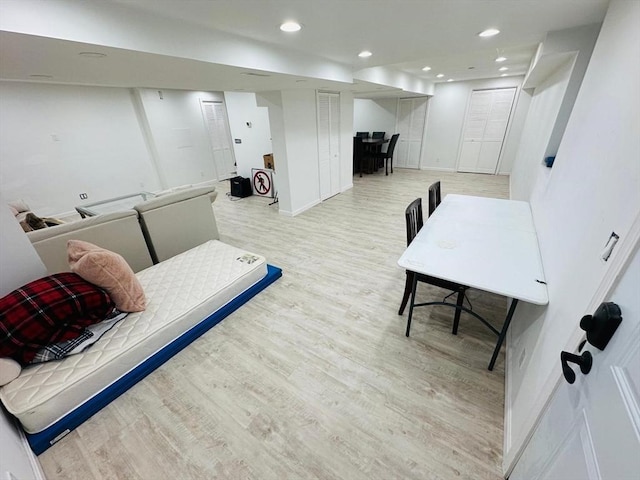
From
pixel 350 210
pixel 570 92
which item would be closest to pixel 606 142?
pixel 570 92

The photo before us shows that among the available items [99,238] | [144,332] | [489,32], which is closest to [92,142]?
[99,238]

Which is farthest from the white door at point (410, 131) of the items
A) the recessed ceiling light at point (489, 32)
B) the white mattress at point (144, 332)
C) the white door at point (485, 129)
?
the white mattress at point (144, 332)

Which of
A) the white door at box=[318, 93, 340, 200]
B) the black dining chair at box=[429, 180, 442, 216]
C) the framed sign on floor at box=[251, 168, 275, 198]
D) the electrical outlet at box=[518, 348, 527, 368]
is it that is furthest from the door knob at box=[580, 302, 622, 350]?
the framed sign on floor at box=[251, 168, 275, 198]

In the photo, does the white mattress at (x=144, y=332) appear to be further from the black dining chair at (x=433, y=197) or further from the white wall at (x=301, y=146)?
the white wall at (x=301, y=146)

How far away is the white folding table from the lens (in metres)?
1.41

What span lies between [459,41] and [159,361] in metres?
3.71

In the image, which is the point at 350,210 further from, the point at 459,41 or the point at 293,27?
the point at 293,27

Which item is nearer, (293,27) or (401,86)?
(293,27)

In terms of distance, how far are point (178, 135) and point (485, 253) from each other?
6.61 metres

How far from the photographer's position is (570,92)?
2.23 metres

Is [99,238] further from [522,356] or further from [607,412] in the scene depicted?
[522,356]

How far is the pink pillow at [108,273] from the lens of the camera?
1.65 metres

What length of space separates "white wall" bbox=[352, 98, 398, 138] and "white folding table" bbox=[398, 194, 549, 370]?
20.9 ft

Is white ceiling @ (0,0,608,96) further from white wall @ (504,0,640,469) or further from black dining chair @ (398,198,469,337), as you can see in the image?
black dining chair @ (398,198,469,337)
